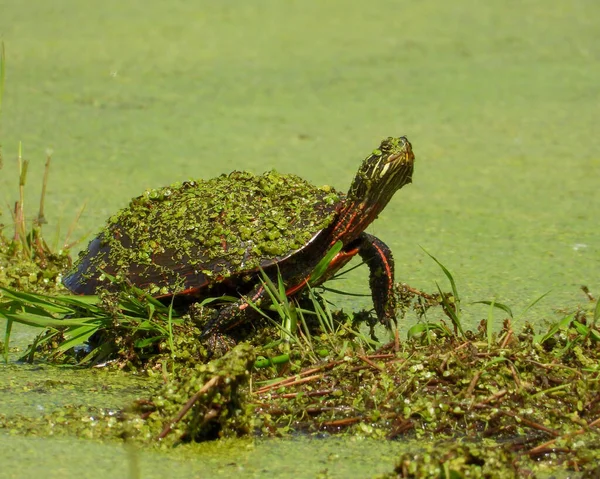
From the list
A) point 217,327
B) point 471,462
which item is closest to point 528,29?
point 217,327

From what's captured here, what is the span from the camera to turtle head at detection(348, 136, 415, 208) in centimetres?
272

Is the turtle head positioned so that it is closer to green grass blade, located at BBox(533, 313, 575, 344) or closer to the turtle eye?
the turtle eye

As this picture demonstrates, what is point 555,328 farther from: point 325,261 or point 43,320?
point 43,320

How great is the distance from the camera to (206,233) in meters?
2.64

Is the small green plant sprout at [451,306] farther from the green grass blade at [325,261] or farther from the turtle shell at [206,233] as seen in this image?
the turtle shell at [206,233]

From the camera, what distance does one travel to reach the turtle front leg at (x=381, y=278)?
278 centimetres

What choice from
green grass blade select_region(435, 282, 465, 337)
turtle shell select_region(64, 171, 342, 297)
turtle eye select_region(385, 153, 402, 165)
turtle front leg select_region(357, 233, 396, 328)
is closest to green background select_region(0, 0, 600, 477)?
turtle front leg select_region(357, 233, 396, 328)

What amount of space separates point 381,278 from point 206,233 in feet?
1.73

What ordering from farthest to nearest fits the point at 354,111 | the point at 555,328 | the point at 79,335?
the point at 354,111 → the point at 79,335 → the point at 555,328

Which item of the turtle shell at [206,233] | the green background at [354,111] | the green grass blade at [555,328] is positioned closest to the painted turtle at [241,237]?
the turtle shell at [206,233]

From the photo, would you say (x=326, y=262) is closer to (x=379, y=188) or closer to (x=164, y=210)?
(x=379, y=188)

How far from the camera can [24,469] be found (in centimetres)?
199

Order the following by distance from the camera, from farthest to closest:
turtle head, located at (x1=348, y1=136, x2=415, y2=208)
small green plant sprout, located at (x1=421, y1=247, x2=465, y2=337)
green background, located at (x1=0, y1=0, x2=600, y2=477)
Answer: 1. green background, located at (x1=0, y1=0, x2=600, y2=477)
2. turtle head, located at (x1=348, y1=136, x2=415, y2=208)
3. small green plant sprout, located at (x1=421, y1=247, x2=465, y2=337)

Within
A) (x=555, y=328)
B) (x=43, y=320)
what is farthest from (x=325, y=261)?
(x=43, y=320)
